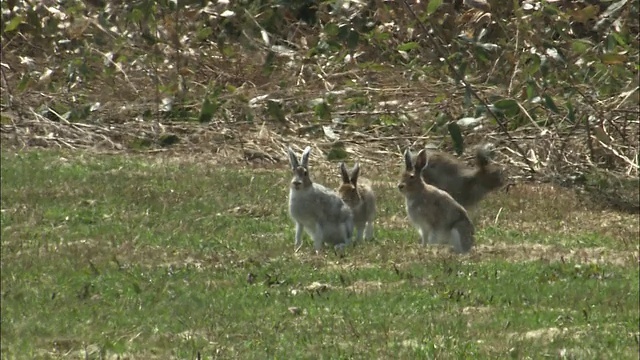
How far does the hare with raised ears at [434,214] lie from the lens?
12828 millimetres

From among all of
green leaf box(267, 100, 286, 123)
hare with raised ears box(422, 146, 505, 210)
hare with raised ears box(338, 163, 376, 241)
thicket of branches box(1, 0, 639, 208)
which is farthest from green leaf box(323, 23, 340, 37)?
hare with raised ears box(422, 146, 505, 210)

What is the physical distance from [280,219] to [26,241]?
280 centimetres

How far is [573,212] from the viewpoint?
16.0m

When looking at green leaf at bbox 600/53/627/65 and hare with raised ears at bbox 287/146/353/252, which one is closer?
green leaf at bbox 600/53/627/65

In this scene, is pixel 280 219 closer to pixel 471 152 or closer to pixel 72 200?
pixel 72 200

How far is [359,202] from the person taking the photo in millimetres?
13734

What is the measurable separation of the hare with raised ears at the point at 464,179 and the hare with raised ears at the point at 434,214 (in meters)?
1.91

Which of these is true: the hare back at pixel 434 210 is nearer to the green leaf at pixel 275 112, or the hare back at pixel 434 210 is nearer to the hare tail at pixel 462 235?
the hare tail at pixel 462 235

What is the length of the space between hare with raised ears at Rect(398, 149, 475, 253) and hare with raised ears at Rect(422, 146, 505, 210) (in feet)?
6.26

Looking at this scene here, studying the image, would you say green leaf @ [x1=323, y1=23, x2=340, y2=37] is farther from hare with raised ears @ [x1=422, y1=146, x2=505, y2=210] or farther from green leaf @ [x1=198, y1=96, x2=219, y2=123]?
hare with raised ears @ [x1=422, y1=146, x2=505, y2=210]

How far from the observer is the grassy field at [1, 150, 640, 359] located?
359 inches

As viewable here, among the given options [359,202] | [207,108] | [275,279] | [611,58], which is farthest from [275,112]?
[359,202]

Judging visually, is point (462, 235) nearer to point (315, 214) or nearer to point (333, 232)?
point (333, 232)

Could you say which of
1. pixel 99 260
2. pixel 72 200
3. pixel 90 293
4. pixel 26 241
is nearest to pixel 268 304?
pixel 90 293
